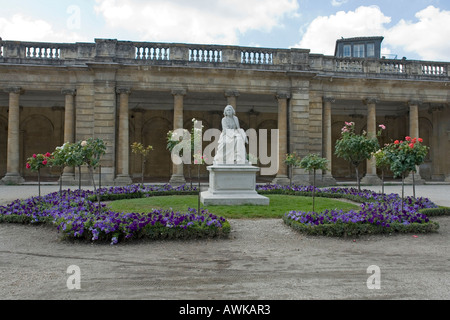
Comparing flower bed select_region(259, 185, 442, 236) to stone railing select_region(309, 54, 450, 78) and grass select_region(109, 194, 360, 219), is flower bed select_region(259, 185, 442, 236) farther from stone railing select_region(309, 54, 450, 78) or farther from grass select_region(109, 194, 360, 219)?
stone railing select_region(309, 54, 450, 78)

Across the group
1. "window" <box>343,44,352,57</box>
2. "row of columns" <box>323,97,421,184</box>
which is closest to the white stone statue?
"row of columns" <box>323,97,421,184</box>

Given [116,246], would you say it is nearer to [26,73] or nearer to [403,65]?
[26,73]

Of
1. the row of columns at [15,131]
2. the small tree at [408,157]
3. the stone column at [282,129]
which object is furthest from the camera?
the stone column at [282,129]

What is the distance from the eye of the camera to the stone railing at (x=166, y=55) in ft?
66.0

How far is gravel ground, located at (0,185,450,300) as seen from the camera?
165 inches

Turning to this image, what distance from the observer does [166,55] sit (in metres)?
20.7

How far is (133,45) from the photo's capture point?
2034cm

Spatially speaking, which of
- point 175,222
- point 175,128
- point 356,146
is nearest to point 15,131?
point 175,128

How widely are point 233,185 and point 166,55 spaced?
12.5m

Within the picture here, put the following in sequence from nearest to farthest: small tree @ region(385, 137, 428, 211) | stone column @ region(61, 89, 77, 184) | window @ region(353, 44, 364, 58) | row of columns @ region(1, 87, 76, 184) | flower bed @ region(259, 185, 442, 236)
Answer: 1. flower bed @ region(259, 185, 442, 236)
2. small tree @ region(385, 137, 428, 211)
3. row of columns @ region(1, 87, 76, 184)
4. stone column @ region(61, 89, 77, 184)
5. window @ region(353, 44, 364, 58)

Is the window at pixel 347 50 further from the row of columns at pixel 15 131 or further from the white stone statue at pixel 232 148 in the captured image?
the white stone statue at pixel 232 148

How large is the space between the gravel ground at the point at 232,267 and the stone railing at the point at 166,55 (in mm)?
14882

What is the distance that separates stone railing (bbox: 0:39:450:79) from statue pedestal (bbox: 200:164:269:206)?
11.6 metres

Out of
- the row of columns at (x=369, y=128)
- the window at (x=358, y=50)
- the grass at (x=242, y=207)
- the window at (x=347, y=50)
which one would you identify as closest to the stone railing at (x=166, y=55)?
the row of columns at (x=369, y=128)
